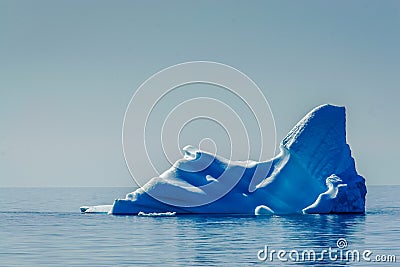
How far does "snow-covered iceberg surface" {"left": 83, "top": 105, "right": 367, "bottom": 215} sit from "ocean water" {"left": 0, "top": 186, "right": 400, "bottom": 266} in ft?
3.93

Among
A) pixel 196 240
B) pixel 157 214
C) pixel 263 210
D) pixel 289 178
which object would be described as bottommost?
pixel 196 240

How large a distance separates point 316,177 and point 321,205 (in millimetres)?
2172

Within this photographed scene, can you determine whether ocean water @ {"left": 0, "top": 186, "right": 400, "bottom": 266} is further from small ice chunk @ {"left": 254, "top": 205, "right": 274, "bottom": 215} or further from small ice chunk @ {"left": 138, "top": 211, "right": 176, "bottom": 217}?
small ice chunk @ {"left": 254, "top": 205, "right": 274, "bottom": 215}

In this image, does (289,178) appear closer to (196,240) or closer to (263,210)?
(263,210)

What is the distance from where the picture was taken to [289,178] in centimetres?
4622

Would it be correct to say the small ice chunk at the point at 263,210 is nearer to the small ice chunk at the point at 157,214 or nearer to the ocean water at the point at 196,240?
the ocean water at the point at 196,240

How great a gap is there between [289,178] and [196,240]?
1583cm

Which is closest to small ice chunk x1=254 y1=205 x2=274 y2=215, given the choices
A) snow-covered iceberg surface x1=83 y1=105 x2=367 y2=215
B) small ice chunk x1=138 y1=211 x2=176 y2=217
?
snow-covered iceberg surface x1=83 y1=105 x2=367 y2=215

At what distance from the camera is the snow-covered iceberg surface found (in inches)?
1795

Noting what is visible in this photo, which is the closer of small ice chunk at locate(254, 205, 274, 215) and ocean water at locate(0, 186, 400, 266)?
ocean water at locate(0, 186, 400, 266)

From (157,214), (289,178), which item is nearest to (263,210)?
(289,178)

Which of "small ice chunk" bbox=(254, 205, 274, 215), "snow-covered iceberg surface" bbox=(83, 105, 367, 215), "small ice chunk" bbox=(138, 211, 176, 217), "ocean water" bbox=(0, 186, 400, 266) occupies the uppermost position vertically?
→ "snow-covered iceberg surface" bbox=(83, 105, 367, 215)

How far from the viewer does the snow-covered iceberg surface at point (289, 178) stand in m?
45.6

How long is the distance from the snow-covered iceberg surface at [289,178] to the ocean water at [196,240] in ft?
3.93
